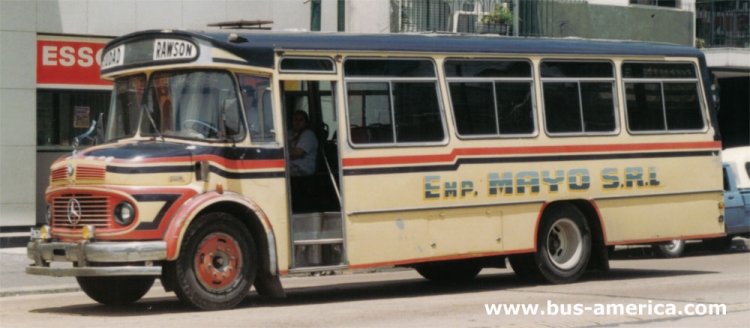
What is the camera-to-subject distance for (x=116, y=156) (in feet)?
45.0

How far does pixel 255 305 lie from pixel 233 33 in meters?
2.82

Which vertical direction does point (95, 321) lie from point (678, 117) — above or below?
below

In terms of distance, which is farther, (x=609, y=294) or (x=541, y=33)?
(x=541, y=33)

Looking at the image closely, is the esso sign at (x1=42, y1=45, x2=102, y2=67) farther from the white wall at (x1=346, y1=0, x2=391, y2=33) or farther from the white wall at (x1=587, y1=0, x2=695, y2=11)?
the white wall at (x1=587, y1=0, x2=695, y2=11)

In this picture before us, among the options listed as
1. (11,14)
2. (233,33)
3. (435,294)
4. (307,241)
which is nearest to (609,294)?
(435,294)

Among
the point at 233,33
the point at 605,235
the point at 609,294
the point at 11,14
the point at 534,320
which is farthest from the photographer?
the point at 11,14

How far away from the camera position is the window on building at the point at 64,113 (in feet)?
86.7

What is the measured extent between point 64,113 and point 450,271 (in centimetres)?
1106

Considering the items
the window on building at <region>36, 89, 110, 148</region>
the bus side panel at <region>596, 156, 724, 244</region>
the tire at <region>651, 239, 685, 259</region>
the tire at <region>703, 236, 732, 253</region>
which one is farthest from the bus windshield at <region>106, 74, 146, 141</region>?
the tire at <region>703, 236, 732, 253</region>

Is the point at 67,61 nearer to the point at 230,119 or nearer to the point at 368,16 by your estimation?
the point at 368,16

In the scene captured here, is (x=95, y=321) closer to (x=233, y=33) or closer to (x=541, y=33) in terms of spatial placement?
(x=233, y=33)

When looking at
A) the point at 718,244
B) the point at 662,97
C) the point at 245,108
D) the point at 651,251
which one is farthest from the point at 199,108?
the point at 718,244

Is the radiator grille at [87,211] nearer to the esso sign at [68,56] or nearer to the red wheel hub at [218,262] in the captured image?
the red wheel hub at [218,262]

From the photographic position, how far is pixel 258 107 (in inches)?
571
